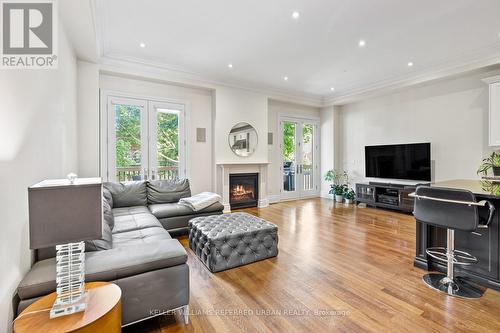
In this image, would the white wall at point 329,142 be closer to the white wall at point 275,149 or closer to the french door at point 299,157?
the french door at point 299,157

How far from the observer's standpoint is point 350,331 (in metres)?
1.82

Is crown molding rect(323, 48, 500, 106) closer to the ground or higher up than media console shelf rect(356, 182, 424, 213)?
higher up

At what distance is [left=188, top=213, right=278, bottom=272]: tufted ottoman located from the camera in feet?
9.20

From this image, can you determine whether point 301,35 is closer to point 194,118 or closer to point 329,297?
point 194,118

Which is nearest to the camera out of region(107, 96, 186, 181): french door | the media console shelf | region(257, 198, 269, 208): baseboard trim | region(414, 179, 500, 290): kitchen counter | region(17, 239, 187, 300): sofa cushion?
region(17, 239, 187, 300): sofa cushion

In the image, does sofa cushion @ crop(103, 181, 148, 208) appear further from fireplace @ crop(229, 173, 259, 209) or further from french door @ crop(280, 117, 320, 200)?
french door @ crop(280, 117, 320, 200)

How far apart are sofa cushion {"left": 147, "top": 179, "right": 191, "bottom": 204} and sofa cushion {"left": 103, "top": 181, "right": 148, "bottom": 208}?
0.12 meters

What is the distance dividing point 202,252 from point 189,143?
308 centimetres

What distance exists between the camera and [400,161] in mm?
5836

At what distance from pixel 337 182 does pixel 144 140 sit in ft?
18.3

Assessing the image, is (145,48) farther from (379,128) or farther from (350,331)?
(379,128)

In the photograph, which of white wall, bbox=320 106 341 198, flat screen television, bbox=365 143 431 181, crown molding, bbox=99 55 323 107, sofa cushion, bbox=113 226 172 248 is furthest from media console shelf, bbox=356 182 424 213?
sofa cushion, bbox=113 226 172 248

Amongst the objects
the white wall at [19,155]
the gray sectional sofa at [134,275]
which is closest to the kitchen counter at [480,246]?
the gray sectional sofa at [134,275]

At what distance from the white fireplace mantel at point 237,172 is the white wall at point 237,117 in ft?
0.34
